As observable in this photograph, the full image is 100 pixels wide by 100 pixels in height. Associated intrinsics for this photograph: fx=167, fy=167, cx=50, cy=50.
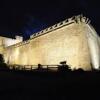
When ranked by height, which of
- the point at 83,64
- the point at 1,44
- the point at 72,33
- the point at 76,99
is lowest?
the point at 76,99

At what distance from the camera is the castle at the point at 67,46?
22156 mm

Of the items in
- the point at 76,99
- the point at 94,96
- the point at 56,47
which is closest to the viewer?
the point at 76,99

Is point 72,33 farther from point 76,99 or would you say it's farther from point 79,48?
point 76,99

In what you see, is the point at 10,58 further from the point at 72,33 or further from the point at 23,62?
the point at 72,33

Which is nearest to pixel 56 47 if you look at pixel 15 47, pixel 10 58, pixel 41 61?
pixel 41 61

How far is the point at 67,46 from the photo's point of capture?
24203mm

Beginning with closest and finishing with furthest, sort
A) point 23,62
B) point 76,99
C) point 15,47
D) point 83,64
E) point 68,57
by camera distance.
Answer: point 76,99
point 83,64
point 68,57
point 23,62
point 15,47

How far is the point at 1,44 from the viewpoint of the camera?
50.5 metres

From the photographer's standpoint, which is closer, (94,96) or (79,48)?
(94,96)

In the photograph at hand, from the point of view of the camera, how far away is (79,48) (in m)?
22.5

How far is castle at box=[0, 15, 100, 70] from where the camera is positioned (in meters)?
22.2

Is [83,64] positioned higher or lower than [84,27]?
lower

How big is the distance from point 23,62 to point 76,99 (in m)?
27.9

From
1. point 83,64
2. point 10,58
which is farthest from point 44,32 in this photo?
point 10,58
